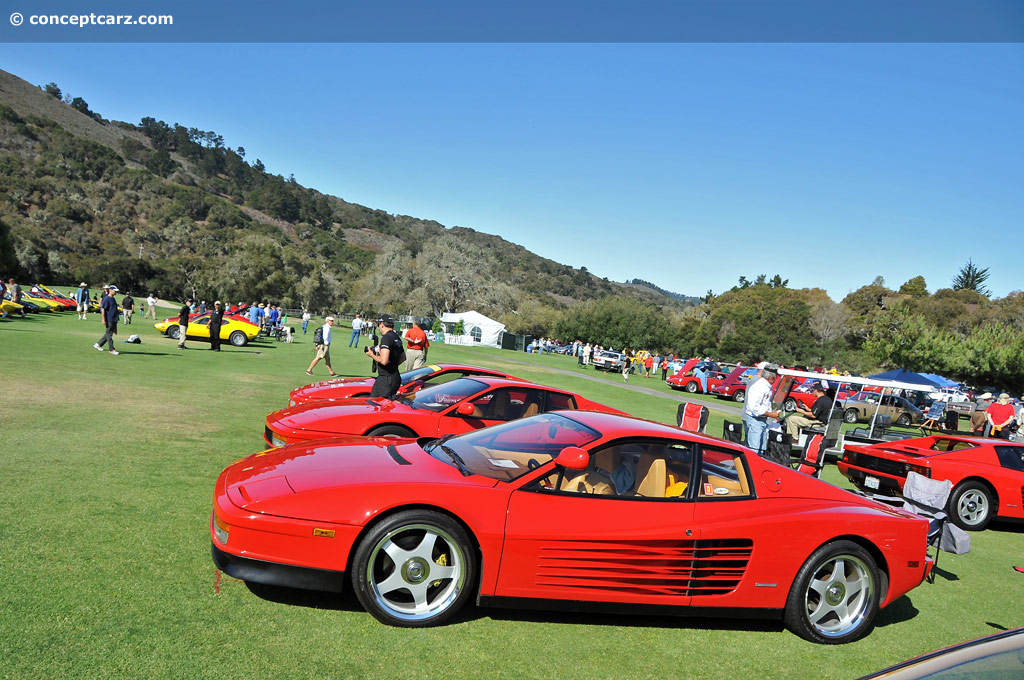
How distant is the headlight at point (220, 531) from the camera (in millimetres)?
3935

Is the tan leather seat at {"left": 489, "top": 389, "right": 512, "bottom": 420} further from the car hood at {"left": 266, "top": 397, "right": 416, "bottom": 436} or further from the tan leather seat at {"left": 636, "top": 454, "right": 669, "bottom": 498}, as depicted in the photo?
the tan leather seat at {"left": 636, "top": 454, "right": 669, "bottom": 498}

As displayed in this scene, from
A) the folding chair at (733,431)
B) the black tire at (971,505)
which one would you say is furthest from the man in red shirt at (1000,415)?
the folding chair at (733,431)

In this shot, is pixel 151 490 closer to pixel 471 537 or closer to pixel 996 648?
pixel 471 537

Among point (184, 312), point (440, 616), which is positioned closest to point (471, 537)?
point (440, 616)

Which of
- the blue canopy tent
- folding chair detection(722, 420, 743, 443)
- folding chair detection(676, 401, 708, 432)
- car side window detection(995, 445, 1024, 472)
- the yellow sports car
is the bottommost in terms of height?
the yellow sports car

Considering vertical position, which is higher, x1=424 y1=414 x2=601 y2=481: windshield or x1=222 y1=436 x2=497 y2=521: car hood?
x1=424 y1=414 x2=601 y2=481: windshield

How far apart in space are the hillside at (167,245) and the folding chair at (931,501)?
69440mm

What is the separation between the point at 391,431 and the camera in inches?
291

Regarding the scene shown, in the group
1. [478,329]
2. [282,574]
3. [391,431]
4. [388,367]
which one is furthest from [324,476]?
[478,329]

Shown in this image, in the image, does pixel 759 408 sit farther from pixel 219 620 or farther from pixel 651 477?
pixel 219 620

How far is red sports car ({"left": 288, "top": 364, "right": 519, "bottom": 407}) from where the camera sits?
9.45m

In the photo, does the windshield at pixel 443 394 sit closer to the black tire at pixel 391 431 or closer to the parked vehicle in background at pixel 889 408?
the black tire at pixel 391 431

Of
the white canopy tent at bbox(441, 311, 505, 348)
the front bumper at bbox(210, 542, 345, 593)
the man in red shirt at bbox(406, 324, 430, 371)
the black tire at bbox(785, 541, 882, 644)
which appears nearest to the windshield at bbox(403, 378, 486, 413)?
the front bumper at bbox(210, 542, 345, 593)

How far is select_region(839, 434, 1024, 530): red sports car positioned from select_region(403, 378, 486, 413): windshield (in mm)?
5697
